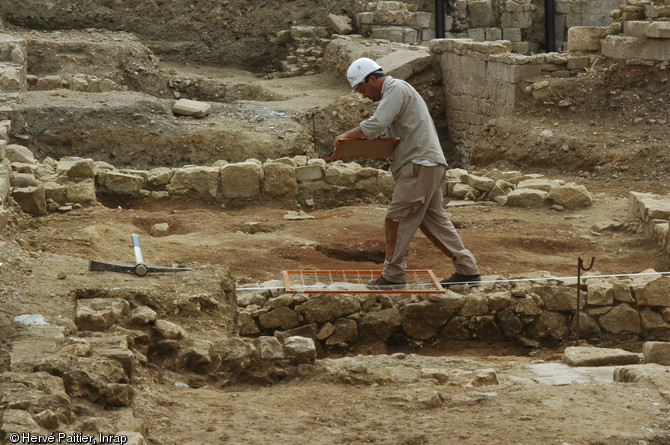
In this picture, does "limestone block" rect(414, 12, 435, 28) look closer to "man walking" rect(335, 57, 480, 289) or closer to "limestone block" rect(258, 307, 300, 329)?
"man walking" rect(335, 57, 480, 289)

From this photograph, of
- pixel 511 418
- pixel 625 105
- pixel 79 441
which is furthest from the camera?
pixel 625 105

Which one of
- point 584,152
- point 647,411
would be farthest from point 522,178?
point 647,411

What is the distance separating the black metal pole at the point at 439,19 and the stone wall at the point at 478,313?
50.6 ft

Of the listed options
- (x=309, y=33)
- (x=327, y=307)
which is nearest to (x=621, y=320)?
(x=327, y=307)

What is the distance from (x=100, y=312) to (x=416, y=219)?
285 centimetres

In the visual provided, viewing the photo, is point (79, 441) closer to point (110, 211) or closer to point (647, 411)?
point (647, 411)

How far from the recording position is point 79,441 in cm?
355

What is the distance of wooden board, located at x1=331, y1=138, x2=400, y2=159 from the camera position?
6977mm

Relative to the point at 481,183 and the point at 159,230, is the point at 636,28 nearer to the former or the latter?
the point at 481,183

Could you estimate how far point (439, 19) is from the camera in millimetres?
22188

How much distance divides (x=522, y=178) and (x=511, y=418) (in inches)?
307

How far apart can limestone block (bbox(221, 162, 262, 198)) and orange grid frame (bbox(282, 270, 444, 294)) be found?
335 cm

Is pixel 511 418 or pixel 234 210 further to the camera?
pixel 234 210

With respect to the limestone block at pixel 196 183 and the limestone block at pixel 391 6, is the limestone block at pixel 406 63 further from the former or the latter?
the limestone block at pixel 196 183
